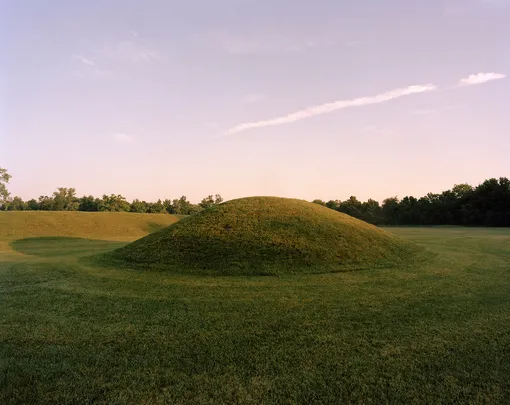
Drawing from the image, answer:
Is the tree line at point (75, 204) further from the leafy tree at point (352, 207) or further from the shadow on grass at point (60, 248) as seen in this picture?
the shadow on grass at point (60, 248)

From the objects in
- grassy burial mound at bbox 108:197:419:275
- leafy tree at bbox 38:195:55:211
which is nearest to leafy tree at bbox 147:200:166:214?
leafy tree at bbox 38:195:55:211

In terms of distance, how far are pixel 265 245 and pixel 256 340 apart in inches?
293

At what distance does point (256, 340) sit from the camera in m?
5.37

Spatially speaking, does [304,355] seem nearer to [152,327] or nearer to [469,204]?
[152,327]

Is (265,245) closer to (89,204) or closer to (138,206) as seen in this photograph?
(138,206)

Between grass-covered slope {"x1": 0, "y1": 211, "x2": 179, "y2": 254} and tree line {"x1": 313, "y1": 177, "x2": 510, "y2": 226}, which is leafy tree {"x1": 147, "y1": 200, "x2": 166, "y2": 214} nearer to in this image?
grass-covered slope {"x1": 0, "y1": 211, "x2": 179, "y2": 254}

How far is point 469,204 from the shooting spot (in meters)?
59.8

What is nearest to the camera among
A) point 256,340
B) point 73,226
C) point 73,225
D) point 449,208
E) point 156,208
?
point 256,340

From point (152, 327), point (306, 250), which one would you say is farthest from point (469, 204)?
point (152, 327)

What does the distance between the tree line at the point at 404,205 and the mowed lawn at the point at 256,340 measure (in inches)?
2180

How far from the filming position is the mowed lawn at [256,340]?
3912 mm

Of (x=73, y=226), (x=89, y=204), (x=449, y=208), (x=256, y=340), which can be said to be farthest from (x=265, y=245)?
(x=89, y=204)

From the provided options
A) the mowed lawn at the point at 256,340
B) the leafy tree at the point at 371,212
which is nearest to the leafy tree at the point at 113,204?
the leafy tree at the point at 371,212

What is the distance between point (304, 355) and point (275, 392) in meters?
1.06
